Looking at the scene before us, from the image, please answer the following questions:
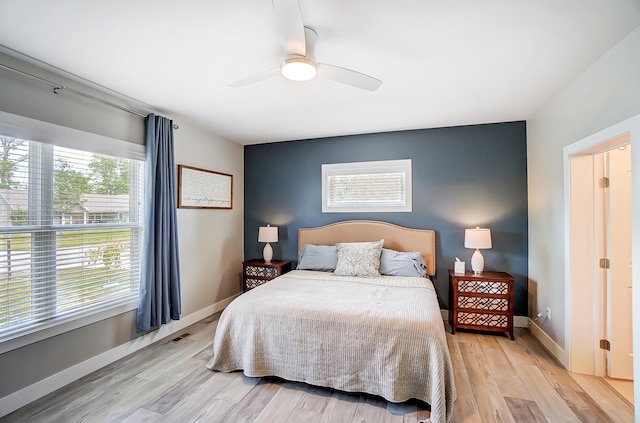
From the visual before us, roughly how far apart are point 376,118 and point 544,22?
187cm

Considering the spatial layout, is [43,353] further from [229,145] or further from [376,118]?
[376,118]

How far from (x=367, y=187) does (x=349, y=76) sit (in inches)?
91.3

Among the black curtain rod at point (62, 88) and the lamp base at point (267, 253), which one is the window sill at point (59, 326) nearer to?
the lamp base at point (267, 253)

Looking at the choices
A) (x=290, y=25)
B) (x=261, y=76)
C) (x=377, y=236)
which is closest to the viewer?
(x=290, y=25)

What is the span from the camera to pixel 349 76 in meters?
1.94

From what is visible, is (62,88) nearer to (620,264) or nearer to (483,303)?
(483,303)

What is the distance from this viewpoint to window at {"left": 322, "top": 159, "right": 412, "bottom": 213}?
398 cm

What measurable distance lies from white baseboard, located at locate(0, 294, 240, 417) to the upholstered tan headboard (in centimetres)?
188

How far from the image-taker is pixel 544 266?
10.0ft

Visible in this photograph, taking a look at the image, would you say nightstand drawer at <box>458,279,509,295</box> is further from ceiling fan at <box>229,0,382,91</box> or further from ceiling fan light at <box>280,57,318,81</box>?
ceiling fan light at <box>280,57,318,81</box>

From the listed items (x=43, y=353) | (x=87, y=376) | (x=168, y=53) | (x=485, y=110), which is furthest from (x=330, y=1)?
(x=87, y=376)

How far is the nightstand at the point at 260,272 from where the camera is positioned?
160 inches

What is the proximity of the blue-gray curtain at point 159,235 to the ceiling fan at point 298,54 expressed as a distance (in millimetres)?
1566

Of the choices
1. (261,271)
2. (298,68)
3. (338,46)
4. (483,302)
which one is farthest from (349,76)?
(261,271)
